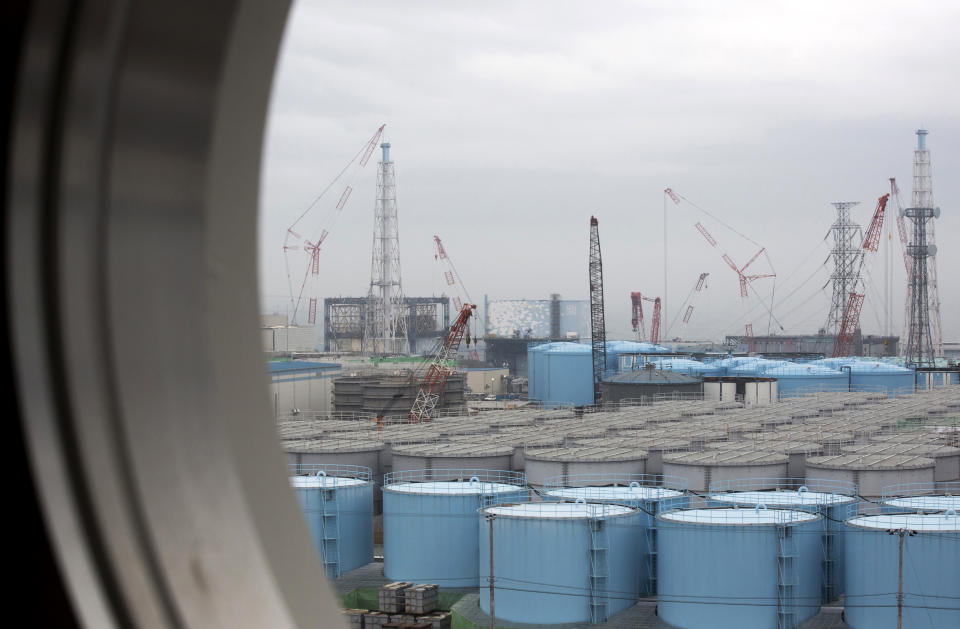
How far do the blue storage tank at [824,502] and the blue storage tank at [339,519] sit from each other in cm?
521

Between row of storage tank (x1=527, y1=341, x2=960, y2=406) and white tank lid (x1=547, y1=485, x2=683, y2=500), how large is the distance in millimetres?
26281

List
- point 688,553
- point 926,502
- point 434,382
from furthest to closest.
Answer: point 434,382 < point 926,502 < point 688,553

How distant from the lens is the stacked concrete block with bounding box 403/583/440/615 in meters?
12.4

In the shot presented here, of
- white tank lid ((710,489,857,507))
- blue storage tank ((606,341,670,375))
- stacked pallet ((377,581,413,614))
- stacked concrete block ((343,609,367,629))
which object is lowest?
stacked concrete block ((343,609,367,629))

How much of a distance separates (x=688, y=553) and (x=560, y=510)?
68.6 inches

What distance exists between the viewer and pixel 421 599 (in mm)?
12461

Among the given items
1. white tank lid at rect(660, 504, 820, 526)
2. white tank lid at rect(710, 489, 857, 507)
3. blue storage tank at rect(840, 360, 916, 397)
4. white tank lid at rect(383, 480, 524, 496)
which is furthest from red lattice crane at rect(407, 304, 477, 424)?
white tank lid at rect(660, 504, 820, 526)

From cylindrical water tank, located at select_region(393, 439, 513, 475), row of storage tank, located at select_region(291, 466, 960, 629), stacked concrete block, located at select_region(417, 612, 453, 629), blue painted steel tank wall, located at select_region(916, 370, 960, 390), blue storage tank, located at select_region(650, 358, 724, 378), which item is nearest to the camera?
row of storage tank, located at select_region(291, 466, 960, 629)

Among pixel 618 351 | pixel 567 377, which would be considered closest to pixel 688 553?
pixel 567 377

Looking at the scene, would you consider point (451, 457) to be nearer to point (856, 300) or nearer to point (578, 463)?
point (578, 463)

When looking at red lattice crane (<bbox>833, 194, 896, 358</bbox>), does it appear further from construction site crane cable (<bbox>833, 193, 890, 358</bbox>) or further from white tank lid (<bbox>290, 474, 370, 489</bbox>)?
white tank lid (<bbox>290, 474, 370, 489</bbox>)

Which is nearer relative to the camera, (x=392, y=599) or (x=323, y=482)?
(x=392, y=599)

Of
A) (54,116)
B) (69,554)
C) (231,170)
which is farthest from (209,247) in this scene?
(69,554)

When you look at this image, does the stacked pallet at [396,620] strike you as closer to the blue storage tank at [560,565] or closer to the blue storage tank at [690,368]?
the blue storage tank at [560,565]
